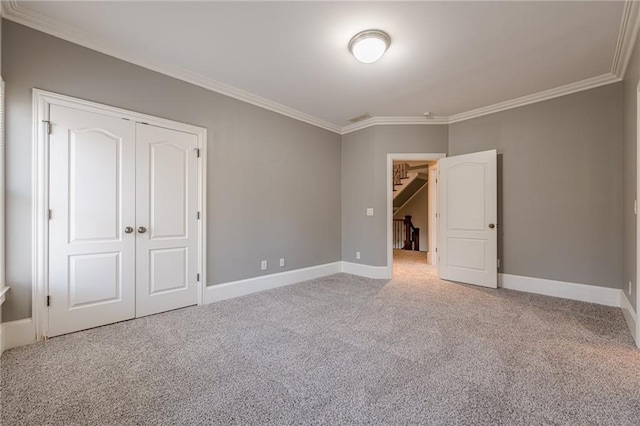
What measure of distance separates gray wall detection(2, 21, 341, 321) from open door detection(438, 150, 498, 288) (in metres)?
1.86

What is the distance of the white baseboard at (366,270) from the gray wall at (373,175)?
0.08 metres

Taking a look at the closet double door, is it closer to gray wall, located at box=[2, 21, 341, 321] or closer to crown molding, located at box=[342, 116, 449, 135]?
gray wall, located at box=[2, 21, 341, 321]

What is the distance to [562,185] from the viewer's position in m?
3.64

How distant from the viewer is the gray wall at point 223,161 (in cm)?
229

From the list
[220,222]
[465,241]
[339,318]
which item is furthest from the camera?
[465,241]

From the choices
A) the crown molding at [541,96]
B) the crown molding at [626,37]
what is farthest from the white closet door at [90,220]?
the crown molding at [541,96]

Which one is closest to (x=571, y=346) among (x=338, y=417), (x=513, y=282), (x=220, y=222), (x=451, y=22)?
(x=513, y=282)

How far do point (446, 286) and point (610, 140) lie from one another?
2.68m

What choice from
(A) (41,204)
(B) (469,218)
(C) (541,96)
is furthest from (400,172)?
(A) (41,204)

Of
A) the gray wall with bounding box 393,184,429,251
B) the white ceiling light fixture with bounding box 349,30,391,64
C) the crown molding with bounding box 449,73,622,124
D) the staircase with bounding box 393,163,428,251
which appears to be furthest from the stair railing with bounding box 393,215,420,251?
the white ceiling light fixture with bounding box 349,30,391,64

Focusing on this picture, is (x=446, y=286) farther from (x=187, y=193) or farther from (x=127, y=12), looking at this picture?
(x=127, y=12)

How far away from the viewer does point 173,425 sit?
1.44 metres

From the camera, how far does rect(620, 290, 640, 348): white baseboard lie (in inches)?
94.3

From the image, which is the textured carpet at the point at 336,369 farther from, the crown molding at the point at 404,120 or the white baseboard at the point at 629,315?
the crown molding at the point at 404,120
